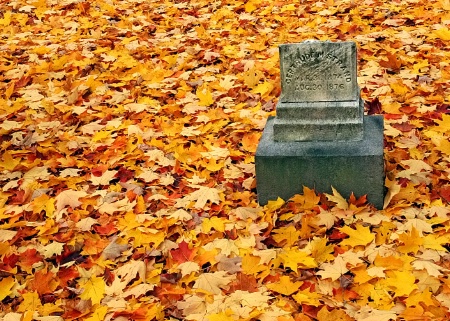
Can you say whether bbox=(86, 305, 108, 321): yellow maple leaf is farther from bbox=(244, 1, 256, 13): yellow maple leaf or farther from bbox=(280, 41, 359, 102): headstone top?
bbox=(244, 1, 256, 13): yellow maple leaf

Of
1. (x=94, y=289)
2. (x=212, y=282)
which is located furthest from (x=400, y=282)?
(x=94, y=289)

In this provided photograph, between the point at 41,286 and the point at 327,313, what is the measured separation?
1588mm

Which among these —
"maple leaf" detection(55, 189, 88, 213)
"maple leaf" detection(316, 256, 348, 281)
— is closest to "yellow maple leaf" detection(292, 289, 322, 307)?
"maple leaf" detection(316, 256, 348, 281)

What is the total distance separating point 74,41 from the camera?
717 cm

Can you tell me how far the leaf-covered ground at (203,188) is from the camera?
3.04 m

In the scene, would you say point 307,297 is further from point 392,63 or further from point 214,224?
point 392,63

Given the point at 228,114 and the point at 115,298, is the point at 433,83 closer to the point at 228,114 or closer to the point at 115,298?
the point at 228,114

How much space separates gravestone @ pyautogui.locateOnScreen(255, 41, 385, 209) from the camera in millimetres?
3572

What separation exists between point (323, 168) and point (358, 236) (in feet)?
1.66

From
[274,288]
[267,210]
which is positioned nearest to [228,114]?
[267,210]

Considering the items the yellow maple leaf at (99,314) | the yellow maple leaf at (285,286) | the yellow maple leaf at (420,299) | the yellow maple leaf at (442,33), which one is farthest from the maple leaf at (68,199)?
the yellow maple leaf at (442,33)

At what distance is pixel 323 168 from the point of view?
360cm

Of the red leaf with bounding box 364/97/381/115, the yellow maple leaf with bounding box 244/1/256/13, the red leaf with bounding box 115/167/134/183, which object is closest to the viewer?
the red leaf with bounding box 115/167/134/183

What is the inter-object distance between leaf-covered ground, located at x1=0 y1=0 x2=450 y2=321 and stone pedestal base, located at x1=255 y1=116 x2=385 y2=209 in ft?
0.27
